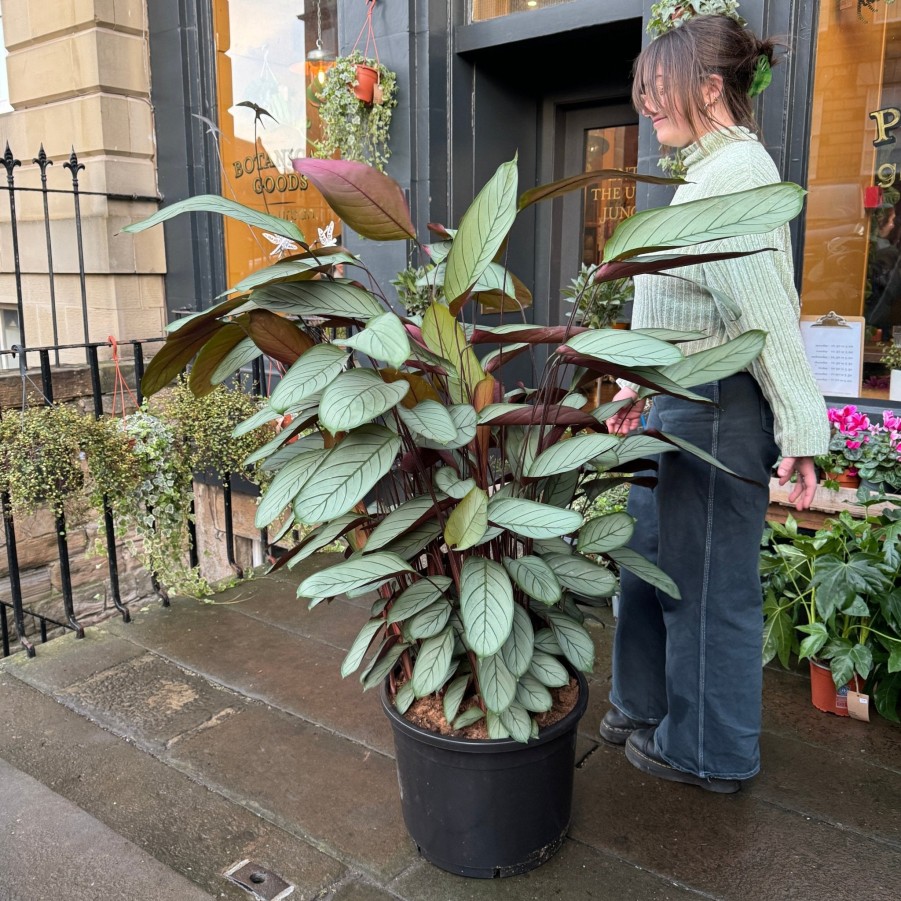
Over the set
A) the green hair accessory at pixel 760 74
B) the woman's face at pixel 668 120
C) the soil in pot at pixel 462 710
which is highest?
the green hair accessory at pixel 760 74

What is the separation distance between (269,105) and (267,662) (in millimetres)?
4683

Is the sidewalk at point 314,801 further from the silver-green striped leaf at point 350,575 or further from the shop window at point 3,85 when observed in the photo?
the shop window at point 3,85

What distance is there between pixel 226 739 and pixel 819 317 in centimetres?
334

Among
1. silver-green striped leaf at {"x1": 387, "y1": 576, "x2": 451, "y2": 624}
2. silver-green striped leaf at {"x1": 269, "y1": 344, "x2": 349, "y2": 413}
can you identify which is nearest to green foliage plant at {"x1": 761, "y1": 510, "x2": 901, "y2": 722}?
silver-green striped leaf at {"x1": 387, "y1": 576, "x2": 451, "y2": 624}

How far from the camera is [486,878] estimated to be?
7.04 feet

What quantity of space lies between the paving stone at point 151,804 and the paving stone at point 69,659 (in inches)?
7.2

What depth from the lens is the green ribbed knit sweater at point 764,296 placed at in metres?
2.12

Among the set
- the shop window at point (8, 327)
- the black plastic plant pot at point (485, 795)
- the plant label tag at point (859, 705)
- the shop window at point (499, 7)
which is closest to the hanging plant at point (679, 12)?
the shop window at point (499, 7)

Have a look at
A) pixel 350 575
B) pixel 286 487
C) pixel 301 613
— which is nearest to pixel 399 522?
pixel 350 575

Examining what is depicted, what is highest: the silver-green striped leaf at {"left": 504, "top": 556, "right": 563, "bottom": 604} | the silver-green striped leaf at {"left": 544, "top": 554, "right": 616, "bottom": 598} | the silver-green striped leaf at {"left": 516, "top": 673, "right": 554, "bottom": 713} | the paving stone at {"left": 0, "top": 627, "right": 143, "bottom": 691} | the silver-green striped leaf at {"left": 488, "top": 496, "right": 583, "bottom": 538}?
the silver-green striped leaf at {"left": 488, "top": 496, "right": 583, "bottom": 538}

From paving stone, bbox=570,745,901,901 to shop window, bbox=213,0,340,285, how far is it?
4.58 m

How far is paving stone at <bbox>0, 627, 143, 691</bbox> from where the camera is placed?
11.0ft

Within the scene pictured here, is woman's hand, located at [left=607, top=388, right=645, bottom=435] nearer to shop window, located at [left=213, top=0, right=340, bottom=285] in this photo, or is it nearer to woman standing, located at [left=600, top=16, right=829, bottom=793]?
woman standing, located at [left=600, top=16, right=829, bottom=793]

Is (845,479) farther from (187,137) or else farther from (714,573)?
(187,137)
